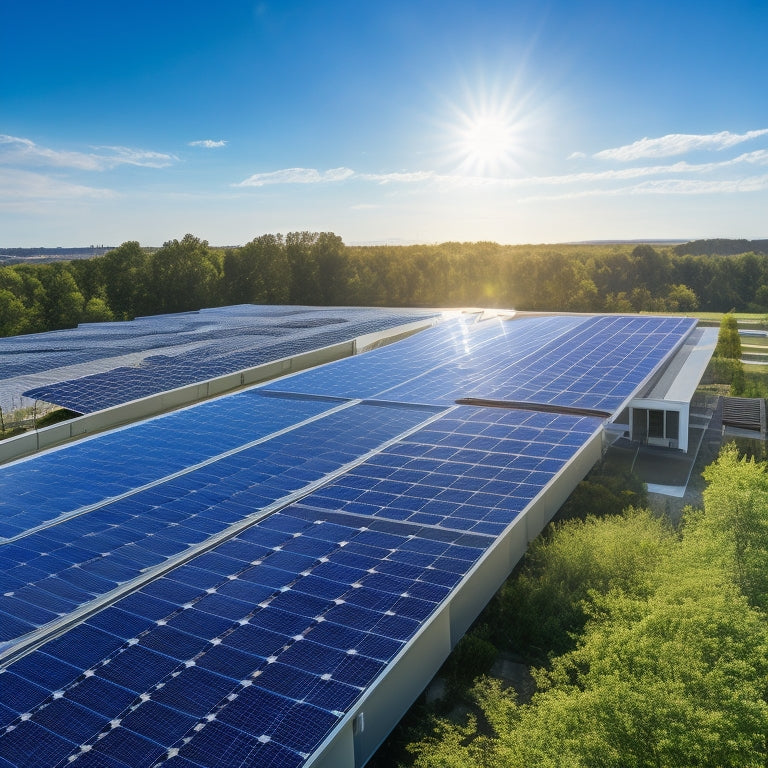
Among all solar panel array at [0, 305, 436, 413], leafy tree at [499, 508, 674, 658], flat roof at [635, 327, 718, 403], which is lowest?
leafy tree at [499, 508, 674, 658]

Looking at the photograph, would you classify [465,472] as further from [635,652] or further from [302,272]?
[302,272]

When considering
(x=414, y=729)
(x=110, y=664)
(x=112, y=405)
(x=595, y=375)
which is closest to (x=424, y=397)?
(x=595, y=375)

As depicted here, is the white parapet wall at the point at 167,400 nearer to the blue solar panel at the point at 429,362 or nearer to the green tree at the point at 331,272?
the blue solar panel at the point at 429,362

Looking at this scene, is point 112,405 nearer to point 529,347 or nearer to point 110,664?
point 110,664

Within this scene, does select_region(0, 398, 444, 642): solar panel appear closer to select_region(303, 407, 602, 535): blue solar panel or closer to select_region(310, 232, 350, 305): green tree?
select_region(303, 407, 602, 535): blue solar panel

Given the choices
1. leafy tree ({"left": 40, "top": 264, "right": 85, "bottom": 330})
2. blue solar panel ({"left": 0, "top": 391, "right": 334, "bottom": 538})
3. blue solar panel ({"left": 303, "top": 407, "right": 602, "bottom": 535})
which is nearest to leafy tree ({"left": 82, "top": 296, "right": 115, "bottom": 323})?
leafy tree ({"left": 40, "top": 264, "right": 85, "bottom": 330})

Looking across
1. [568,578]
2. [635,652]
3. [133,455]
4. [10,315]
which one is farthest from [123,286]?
[635,652]
